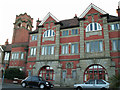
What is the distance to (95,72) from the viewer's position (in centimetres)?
2461

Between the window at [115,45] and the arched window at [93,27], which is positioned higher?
the arched window at [93,27]

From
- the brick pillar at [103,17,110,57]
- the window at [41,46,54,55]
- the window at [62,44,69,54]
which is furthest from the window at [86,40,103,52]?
the window at [41,46,54,55]

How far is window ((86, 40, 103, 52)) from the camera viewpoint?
24.9 metres

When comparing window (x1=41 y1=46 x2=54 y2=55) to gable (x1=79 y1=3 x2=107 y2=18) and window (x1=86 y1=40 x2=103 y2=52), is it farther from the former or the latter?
gable (x1=79 y1=3 x2=107 y2=18)

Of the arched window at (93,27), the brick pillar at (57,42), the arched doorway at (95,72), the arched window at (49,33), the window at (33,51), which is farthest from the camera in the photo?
the window at (33,51)

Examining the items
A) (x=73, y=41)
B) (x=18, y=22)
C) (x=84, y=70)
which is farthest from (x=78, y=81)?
(x=18, y=22)

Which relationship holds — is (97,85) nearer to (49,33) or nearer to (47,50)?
(47,50)

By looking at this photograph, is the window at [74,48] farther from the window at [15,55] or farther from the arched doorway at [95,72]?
the window at [15,55]

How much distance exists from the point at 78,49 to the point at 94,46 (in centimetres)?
311

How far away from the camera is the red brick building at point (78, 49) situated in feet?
79.5

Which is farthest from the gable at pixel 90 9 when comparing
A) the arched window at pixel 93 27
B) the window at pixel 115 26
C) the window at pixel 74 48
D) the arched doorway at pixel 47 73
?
the arched doorway at pixel 47 73

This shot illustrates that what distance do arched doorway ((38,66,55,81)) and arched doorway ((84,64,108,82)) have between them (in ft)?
22.6

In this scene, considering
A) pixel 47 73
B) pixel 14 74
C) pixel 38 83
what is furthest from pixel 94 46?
pixel 14 74

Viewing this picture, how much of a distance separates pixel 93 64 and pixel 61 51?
7037 millimetres
